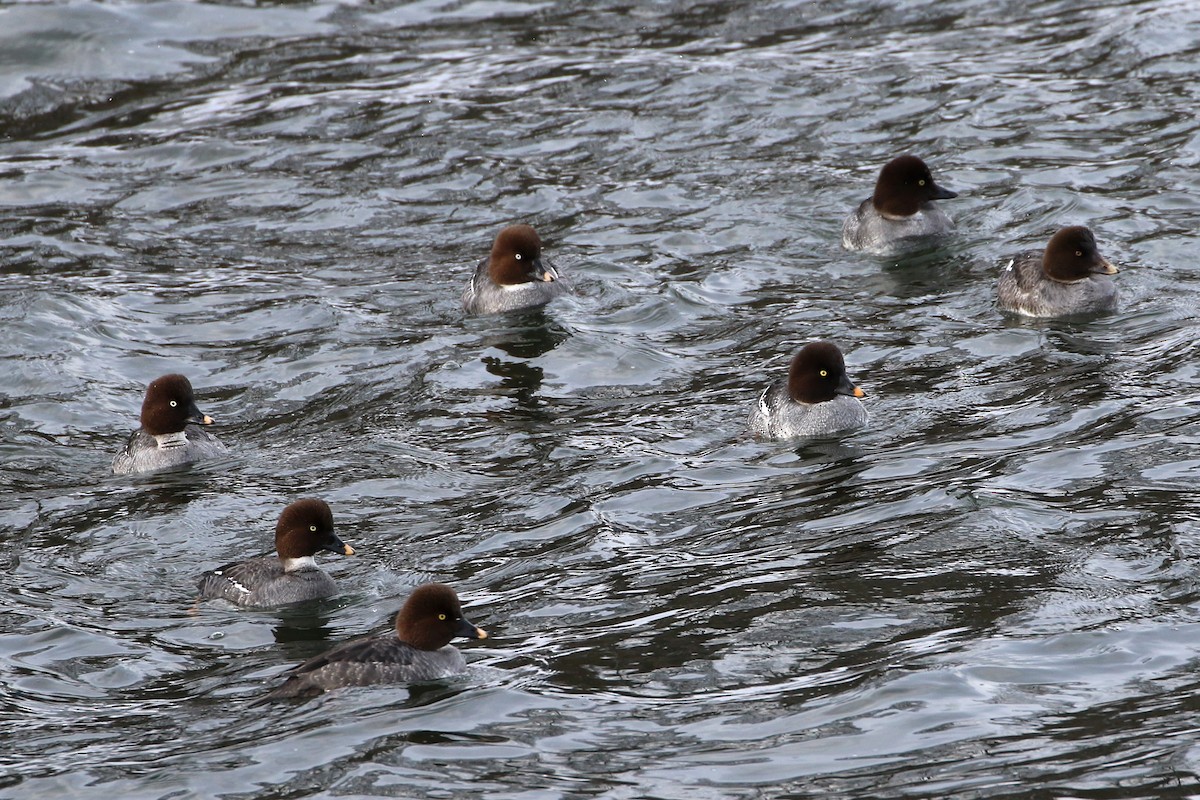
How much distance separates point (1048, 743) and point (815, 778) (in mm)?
1223

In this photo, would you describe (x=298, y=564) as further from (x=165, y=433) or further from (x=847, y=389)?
(x=847, y=389)

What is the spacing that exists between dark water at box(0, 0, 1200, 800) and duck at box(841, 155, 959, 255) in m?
0.26

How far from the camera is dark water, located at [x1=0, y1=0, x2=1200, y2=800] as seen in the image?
862 centimetres

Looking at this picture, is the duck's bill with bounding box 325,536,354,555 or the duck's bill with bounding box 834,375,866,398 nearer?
the duck's bill with bounding box 325,536,354,555

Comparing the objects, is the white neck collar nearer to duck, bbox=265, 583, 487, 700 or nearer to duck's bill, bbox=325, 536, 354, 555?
duck's bill, bbox=325, 536, 354, 555

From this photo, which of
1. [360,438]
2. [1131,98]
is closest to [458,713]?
[360,438]

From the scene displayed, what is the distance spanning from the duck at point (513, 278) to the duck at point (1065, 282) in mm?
4722

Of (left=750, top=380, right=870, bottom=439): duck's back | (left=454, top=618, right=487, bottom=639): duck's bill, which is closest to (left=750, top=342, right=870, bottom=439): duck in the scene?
(left=750, top=380, right=870, bottom=439): duck's back

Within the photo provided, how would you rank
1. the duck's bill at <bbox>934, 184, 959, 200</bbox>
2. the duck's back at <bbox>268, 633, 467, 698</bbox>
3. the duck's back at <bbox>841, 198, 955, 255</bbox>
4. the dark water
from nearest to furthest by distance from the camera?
the dark water < the duck's back at <bbox>268, 633, 467, 698</bbox> < the duck's back at <bbox>841, 198, 955, 255</bbox> < the duck's bill at <bbox>934, 184, 959, 200</bbox>

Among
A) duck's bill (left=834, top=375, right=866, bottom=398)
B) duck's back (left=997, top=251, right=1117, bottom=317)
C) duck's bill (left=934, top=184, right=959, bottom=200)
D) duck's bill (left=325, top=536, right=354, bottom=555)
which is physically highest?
duck's bill (left=934, top=184, right=959, bottom=200)

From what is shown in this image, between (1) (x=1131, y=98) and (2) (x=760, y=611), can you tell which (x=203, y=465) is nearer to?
(2) (x=760, y=611)

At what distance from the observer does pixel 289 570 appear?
10.8 m

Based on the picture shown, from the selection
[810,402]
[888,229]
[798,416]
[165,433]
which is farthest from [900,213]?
[165,433]

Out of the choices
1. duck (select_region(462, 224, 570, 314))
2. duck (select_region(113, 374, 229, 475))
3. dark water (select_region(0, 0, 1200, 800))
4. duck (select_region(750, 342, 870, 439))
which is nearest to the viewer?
dark water (select_region(0, 0, 1200, 800))
